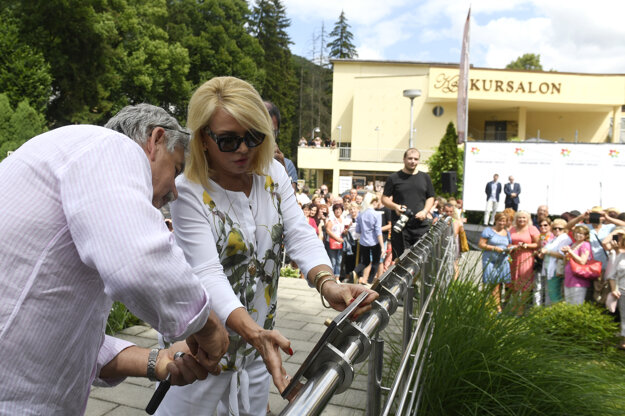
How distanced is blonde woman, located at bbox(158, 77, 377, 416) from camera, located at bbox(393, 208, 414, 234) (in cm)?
490

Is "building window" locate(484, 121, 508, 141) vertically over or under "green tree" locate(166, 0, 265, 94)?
under

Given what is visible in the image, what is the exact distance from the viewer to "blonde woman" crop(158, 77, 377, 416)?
182 centimetres

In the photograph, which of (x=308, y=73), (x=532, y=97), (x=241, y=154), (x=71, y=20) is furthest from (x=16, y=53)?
(x=308, y=73)

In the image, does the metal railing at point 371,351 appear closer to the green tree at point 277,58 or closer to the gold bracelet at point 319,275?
the gold bracelet at point 319,275

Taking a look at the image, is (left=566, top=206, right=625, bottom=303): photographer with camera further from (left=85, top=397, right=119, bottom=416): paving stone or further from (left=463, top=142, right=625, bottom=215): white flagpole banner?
(left=463, top=142, right=625, bottom=215): white flagpole banner

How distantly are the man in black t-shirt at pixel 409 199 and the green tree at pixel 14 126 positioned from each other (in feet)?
63.0

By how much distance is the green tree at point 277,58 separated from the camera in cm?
5738

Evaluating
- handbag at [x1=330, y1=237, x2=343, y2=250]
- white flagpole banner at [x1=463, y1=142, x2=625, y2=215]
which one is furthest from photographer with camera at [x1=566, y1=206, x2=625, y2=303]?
white flagpole banner at [x1=463, y1=142, x2=625, y2=215]

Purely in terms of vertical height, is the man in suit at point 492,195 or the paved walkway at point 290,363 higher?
the man in suit at point 492,195

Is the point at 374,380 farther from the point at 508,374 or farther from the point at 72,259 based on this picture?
the point at 508,374

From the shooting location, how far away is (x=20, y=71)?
25375mm

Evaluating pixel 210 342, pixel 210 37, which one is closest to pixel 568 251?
pixel 210 342

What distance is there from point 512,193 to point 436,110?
74.6 feet

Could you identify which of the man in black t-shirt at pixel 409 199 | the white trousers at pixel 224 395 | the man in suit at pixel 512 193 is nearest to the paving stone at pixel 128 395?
the white trousers at pixel 224 395
